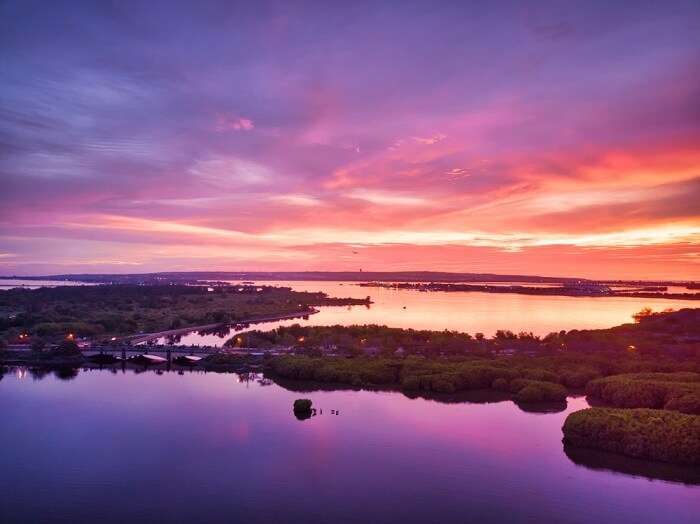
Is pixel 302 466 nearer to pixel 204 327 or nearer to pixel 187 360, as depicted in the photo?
pixel 187 360

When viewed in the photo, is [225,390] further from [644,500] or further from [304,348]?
[644,500]

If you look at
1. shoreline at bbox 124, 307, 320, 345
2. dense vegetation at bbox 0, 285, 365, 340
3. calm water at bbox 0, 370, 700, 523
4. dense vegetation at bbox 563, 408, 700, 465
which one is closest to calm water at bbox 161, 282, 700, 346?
shoreline at bbox 124, 307, 320, 345

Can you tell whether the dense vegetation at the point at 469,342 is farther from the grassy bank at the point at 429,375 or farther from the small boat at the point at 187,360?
the small boat at the point at 187,360

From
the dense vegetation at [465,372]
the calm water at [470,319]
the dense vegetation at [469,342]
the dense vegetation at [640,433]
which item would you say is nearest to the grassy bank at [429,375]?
the dense vegetation at [465,372]

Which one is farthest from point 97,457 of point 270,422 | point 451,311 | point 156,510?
point 451,311

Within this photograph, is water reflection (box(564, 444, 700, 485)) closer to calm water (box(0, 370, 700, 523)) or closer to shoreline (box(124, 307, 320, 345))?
calm water (box(0, 370, 700, 523))

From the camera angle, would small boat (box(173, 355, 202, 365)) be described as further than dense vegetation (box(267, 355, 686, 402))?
Yes
